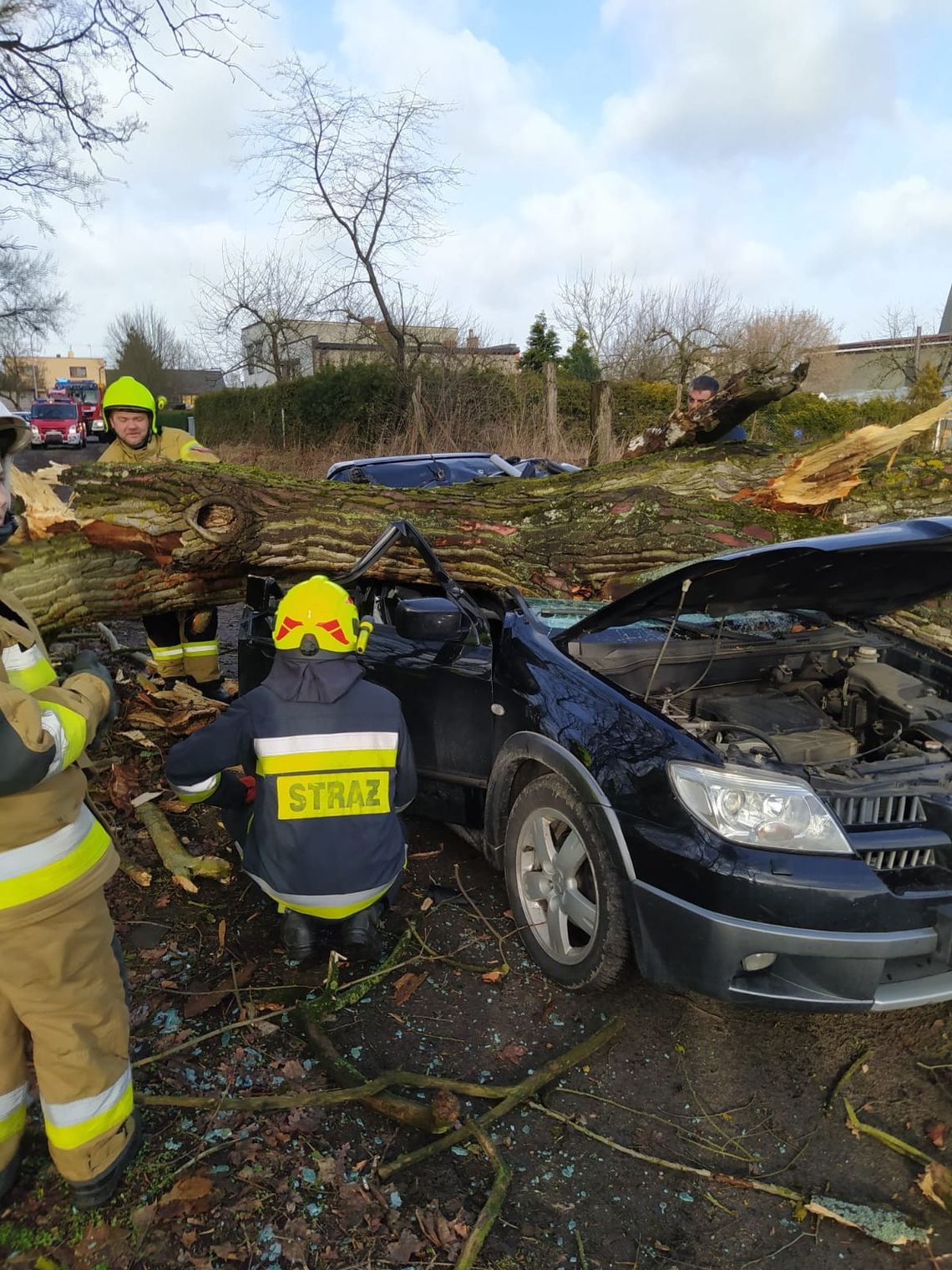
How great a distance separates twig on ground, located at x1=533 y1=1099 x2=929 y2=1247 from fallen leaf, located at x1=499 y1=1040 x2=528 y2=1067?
0.35m

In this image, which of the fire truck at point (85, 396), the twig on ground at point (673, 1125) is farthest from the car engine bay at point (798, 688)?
the fire truck at point (85, 396)

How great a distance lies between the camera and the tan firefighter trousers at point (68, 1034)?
1.84 m

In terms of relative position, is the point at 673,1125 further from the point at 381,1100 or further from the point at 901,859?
the point at 901,859

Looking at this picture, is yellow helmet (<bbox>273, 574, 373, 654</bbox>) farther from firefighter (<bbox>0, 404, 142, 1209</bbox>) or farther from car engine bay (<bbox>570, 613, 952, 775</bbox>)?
car engine bay (<bbox>570, 613, 952, 775</bbox>)

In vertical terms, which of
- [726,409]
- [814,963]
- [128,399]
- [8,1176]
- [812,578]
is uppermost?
[128,399]

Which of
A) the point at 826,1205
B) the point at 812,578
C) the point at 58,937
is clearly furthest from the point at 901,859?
the point at 58,937

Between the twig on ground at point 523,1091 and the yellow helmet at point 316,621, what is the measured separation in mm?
1416

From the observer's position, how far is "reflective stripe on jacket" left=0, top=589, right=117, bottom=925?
167cm

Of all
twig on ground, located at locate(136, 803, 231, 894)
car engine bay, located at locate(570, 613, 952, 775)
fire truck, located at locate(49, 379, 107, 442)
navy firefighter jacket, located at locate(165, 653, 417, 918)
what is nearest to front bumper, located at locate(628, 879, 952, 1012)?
car engine bay, located at locate(570, 613, 952, 775)

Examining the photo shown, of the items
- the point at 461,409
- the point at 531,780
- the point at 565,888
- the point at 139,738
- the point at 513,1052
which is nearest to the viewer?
the point at 513,1052

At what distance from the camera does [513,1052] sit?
2568 mm

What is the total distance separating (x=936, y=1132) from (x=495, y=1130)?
1.19 meters

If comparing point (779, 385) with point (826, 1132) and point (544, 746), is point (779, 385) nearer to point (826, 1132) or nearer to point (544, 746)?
point (544, 746)

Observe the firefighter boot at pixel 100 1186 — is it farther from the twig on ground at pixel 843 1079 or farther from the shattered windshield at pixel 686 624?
the shattered windshield at pixel 686 624
